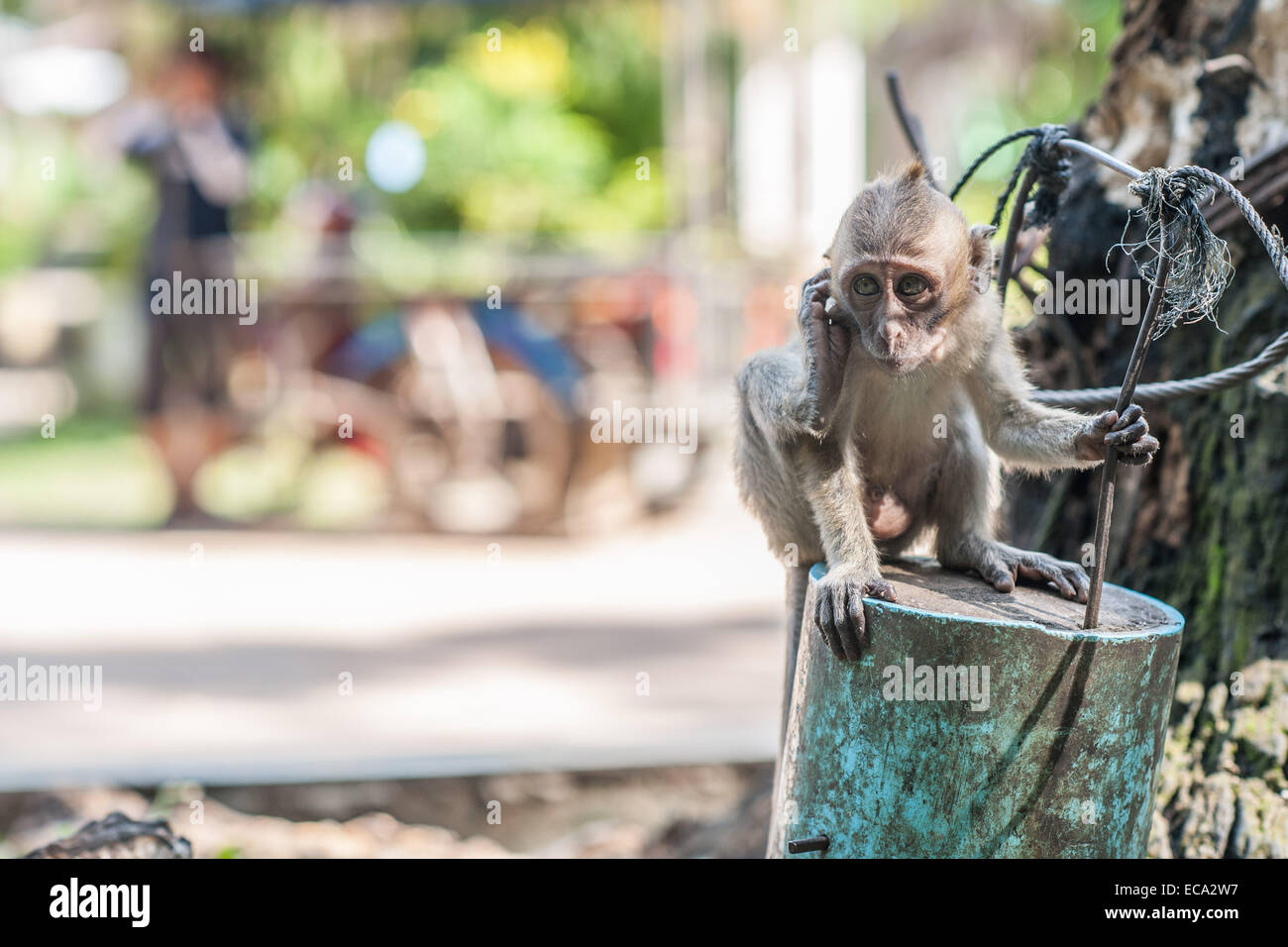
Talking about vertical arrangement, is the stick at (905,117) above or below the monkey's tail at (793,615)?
above

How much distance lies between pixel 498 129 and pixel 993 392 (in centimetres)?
1213

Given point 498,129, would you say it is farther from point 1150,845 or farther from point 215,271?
point 1150,845

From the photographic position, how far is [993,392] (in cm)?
353

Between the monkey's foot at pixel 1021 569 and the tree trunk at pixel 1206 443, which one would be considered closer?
the monkey's foot at pixel 1021 569

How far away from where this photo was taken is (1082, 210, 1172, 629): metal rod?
100 inches

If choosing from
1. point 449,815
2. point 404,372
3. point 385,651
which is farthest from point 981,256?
point 404,372

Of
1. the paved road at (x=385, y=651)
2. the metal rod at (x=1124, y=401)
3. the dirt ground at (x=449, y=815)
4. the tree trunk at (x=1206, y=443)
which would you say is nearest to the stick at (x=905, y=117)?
the tree trunk at (x=1206, y=443)

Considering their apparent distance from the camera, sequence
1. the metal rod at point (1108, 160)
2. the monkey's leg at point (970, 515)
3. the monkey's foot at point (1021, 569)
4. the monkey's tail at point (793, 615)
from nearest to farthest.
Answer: the metal rod at point (1108, 160) → the monkey's foot at point (1021, 569) → the monkey's leg at point (970, 515) → the monkey's tail at point (793, 615)

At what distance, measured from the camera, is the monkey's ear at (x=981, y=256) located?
3166 mm

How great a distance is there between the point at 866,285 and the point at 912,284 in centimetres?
10

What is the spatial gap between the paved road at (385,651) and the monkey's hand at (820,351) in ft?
7.38

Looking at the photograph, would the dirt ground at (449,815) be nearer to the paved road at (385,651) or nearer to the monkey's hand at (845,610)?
the paved road at (385,651)

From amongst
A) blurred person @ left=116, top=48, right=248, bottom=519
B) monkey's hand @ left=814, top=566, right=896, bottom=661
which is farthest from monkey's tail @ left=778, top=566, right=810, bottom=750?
blurred person @ left=116, top=48, right=248, bottom=519
